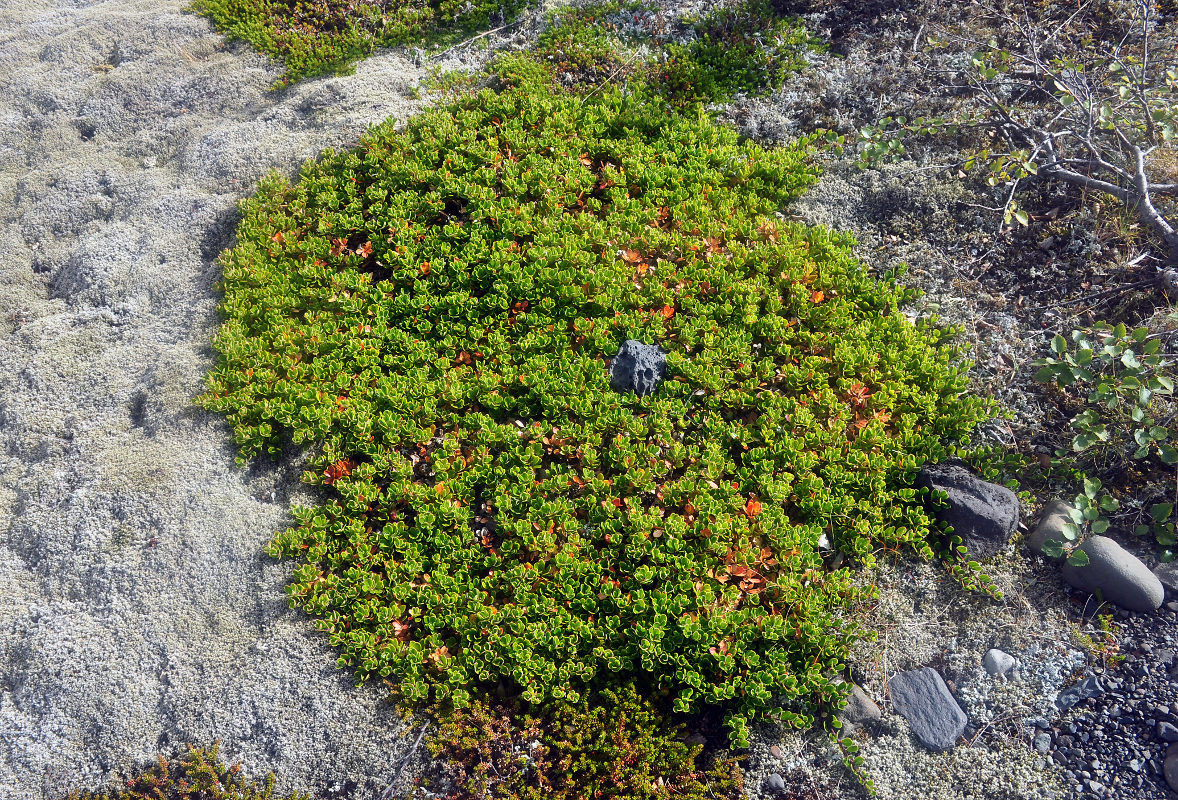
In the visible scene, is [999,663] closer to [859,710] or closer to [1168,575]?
[859,710]

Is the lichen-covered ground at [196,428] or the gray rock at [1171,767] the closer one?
the gray rock at [1171,767]

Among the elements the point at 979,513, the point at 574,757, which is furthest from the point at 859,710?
the point at 574,757

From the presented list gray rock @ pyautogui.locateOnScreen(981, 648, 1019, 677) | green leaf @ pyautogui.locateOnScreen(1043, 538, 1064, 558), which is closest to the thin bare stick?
gray rock @ pyautogui.locateOnScreen(981, 648, 1019, 677)

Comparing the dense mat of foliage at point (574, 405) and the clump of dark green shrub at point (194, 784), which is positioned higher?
the dense mat of foliage at point (574, 405)

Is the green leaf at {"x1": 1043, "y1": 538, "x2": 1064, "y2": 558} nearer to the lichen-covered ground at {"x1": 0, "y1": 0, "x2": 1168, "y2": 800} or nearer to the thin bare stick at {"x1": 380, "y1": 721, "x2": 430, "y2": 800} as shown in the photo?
the lichen-covered ground at {"x1": 0, "y1": 0, "x2": 1168, "y2": 800}

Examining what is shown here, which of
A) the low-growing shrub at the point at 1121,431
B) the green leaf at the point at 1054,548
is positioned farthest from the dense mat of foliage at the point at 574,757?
the low-growing shrub at the point at 1121,431

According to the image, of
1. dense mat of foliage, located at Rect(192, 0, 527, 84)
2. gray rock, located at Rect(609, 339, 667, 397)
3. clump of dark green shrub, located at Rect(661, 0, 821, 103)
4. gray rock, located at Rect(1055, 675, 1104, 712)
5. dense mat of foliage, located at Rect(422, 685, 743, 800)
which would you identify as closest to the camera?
dense mat of foliage, located at Rect(422, 685, 743, 800)

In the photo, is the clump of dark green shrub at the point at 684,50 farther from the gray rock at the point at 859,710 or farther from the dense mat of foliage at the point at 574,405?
the gray rock at the point at 859,710
